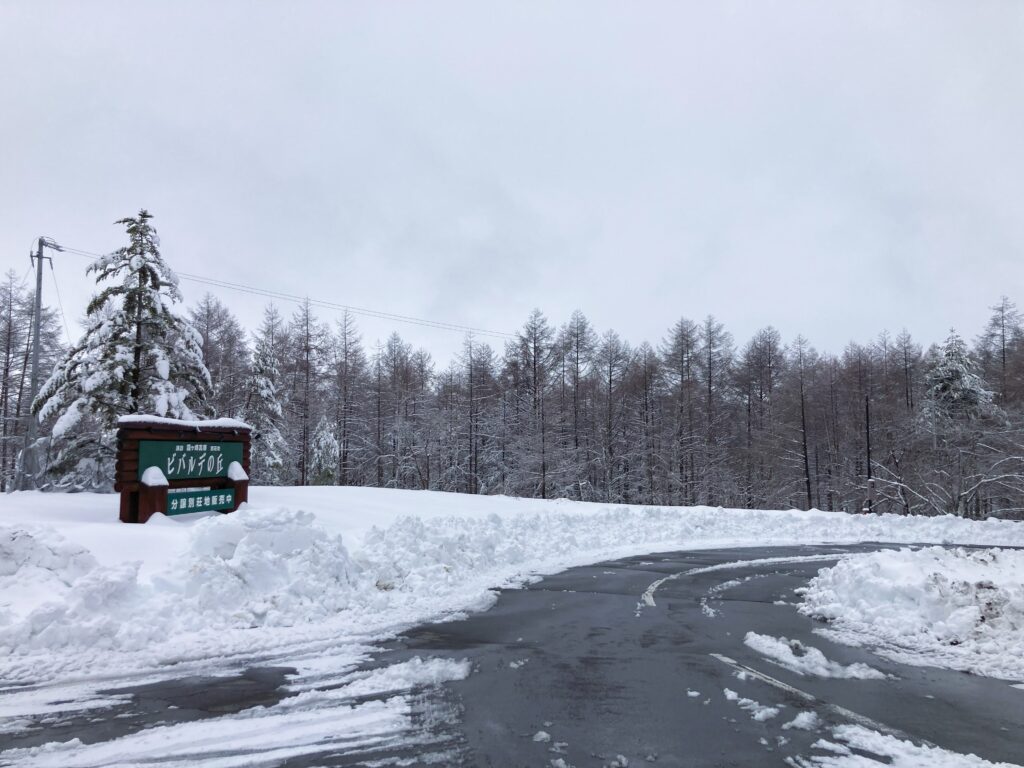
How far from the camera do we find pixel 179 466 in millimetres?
11227

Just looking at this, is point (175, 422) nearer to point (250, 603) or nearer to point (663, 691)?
point (250, 603)

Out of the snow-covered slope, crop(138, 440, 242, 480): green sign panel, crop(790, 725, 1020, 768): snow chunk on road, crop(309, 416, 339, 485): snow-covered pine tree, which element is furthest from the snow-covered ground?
crop(309, 416, 339, 485): snow-covered pine tree

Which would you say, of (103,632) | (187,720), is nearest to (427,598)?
(103,632)

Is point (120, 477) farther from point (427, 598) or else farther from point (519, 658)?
point (519, 658)

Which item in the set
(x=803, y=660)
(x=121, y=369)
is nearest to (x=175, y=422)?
(x=121, y=369)

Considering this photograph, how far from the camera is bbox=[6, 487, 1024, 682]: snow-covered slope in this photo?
6.04 m

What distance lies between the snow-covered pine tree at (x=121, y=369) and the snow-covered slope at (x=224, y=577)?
5174mm

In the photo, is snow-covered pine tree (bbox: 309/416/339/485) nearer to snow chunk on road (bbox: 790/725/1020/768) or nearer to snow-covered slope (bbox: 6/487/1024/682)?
snow-covered slope (bbox: 6/487/1024/682)

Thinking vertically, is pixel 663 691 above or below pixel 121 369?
below

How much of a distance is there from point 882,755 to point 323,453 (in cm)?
3504

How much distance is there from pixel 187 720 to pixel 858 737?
485 cm

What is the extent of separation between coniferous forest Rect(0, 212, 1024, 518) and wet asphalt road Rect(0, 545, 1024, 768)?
2803 centimetres

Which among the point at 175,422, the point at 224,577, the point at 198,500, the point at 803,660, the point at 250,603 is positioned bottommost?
the point at 803,660

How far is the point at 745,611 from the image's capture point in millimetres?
8305
